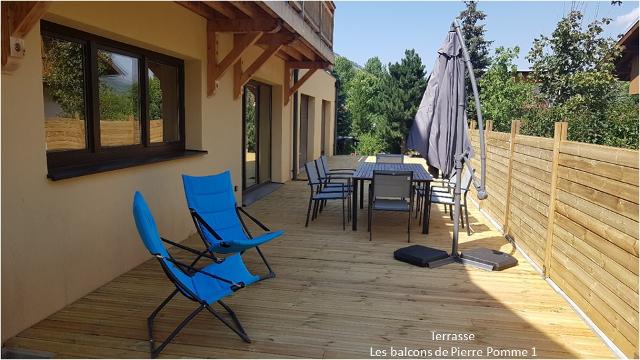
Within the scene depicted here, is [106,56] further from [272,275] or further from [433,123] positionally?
[433,123]

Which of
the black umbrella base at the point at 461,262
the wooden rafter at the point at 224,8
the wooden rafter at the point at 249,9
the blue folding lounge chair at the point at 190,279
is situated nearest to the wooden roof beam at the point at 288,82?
the wooden rafter at the point at 224,8

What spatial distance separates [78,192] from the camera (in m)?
3.30

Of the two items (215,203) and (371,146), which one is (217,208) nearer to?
(215,203)

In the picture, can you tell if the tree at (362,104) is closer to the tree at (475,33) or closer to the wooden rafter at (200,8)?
the tree at (475,33)

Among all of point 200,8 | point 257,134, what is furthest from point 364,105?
point 200,8

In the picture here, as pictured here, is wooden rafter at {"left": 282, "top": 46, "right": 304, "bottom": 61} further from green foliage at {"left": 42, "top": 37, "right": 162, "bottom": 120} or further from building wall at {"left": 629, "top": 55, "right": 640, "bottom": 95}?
building wall at {"left": 629, "top": 55, "right": 640, "bottom": 95}

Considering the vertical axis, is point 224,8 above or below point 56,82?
above

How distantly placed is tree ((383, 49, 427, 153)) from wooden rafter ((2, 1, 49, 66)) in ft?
57.8

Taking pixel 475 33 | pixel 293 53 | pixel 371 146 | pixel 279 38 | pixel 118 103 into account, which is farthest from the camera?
pixel 475 33

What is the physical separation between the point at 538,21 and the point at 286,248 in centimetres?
891

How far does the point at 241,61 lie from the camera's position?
6.26 m

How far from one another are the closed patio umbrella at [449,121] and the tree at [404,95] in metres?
15.1

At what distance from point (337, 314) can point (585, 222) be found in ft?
5.98

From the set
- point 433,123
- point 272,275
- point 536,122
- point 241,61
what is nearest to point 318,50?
point 241,61
